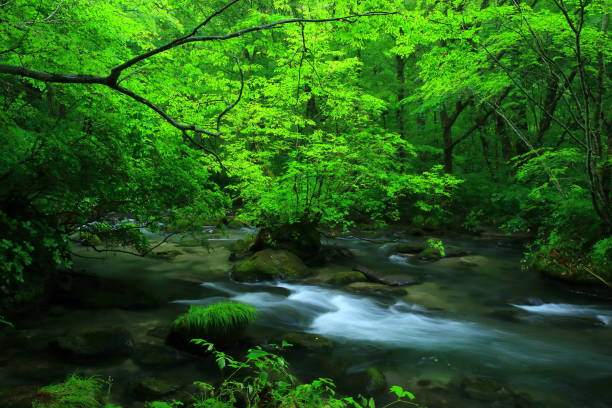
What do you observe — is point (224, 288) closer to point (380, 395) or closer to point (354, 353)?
point (354, 353)

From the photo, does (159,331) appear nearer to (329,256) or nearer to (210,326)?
(210,326)

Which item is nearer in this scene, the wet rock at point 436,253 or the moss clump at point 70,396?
the moss clump at point 70,396

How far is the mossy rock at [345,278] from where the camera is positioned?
9.20m

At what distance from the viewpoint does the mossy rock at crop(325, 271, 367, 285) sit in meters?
9.20

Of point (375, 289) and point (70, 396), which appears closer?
point (70, 396)

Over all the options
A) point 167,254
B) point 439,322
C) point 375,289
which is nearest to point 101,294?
point 167,254

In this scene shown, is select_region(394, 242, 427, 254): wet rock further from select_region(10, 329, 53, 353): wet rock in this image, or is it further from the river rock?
select_region(10, 329, 53, 353): wet rock

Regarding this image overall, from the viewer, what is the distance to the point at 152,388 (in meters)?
4.11

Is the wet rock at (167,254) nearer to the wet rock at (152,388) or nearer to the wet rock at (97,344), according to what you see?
the wet rock at (97,344)

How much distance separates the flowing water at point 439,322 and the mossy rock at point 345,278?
12.2 inches

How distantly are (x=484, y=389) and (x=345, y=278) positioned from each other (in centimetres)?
494

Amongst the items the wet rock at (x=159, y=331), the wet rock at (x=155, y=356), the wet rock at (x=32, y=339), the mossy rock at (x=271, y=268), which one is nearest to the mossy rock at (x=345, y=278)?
the mossy rock at (x=271, y=268)

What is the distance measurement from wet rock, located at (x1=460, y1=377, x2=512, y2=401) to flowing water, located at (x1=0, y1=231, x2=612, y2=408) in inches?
6.3

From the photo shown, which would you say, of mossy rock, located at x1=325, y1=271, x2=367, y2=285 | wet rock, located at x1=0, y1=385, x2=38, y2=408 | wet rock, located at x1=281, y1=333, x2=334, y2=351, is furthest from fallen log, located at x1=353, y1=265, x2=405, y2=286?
wet rock, located at x1=0, y1=385, x2=38, y2=408
